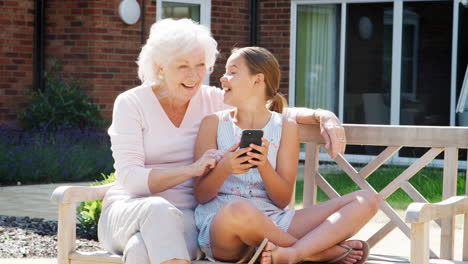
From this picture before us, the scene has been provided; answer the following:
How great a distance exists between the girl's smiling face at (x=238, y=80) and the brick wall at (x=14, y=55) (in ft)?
23.5

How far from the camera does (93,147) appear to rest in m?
10.4

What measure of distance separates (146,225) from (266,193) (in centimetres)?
64

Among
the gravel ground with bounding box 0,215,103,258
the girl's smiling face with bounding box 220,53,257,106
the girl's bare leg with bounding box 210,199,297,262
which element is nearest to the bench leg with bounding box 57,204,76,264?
the girl's bare leg with bounding box 210,199,297,262

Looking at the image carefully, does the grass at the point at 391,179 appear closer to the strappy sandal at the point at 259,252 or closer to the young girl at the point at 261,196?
the young girl at the point at 261,196

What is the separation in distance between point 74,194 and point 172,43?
797mm

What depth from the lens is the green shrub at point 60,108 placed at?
10484 mm

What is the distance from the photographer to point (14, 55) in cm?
1078

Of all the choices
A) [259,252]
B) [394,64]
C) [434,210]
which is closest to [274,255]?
[259,252]

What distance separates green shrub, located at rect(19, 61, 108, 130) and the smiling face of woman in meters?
6.59

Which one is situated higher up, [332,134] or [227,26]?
[227,26]

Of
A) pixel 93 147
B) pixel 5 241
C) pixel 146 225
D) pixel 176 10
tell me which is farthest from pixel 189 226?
pixel 176 10

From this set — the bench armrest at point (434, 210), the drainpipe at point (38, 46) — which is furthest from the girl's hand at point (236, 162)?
the drainpipe at point (38, 46)

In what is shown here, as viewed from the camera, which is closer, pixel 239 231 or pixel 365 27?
pixel 239 231

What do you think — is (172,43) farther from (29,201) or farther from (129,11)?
(129,11)
